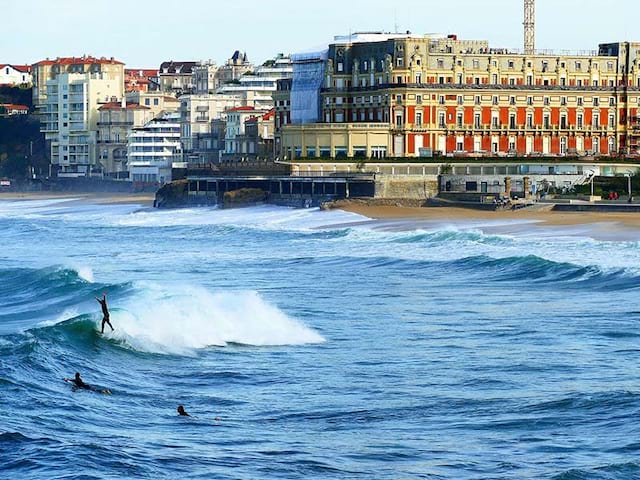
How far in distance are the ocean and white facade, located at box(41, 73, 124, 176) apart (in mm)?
120998

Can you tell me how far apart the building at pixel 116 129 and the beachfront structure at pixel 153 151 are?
7.92m

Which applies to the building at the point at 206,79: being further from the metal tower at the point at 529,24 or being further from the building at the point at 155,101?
the metal tower at the point at 529,24

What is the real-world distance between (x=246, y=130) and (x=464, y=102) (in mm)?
34918

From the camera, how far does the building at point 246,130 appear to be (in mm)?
140062

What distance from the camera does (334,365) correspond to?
114 feet

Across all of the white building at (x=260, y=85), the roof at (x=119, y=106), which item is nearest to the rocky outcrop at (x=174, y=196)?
the white building at (x=260, y=85)

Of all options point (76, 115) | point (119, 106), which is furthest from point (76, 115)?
point (119, 106)

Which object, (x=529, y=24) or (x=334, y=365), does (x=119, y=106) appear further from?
(x=334, y=365)

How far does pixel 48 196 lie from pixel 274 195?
195ft

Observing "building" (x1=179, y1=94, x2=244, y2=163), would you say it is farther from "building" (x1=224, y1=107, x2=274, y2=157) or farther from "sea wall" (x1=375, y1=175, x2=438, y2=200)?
"sea wall" (x1=375, y1=175, x2=438, y2=200)

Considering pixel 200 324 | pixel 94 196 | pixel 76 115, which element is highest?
pixel 76 115

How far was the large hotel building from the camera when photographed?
112688 mm

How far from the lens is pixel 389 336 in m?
39.0

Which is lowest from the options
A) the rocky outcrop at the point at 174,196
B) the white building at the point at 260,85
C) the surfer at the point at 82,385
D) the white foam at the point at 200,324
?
the surfer at the point at 82,385
